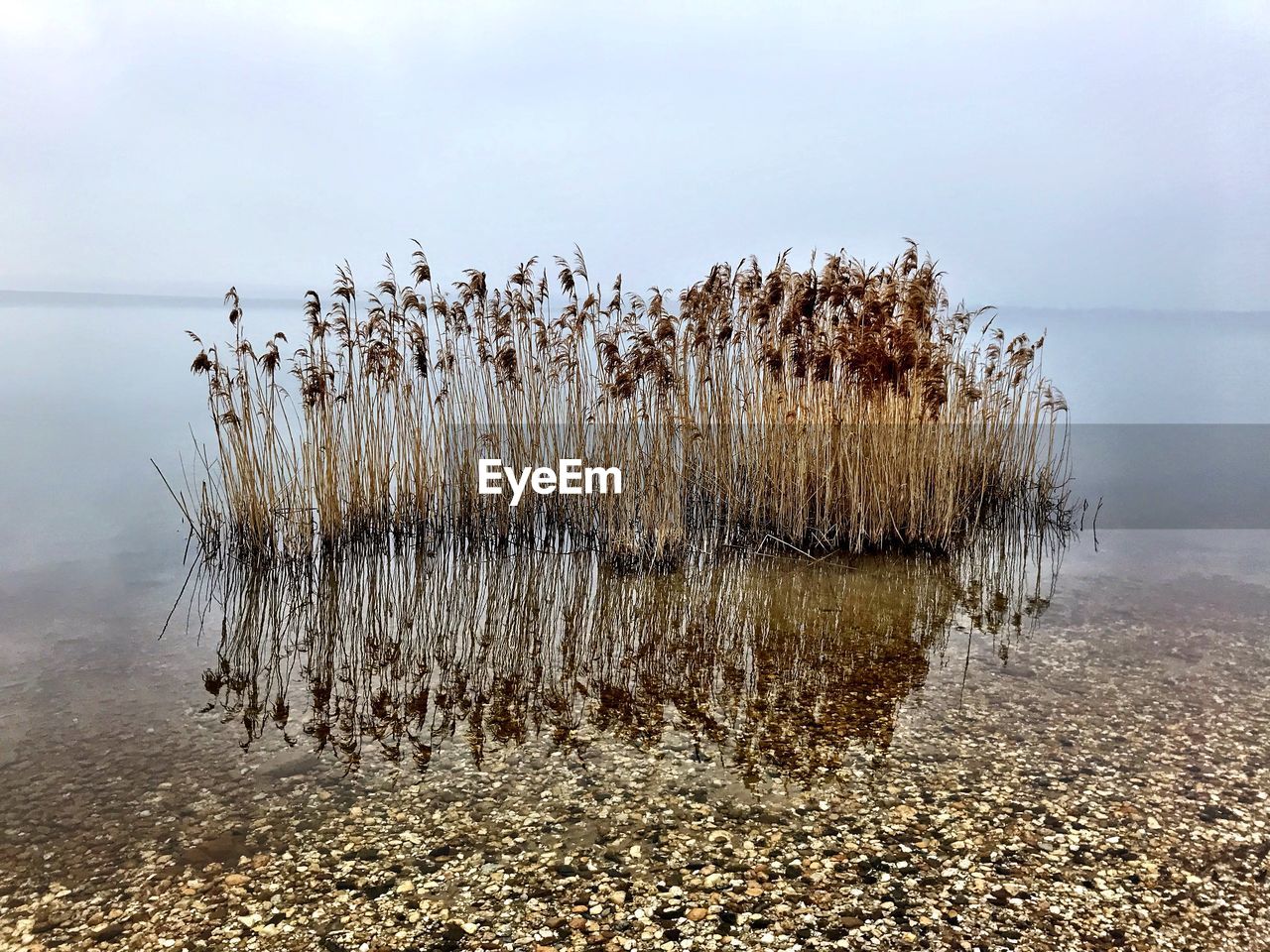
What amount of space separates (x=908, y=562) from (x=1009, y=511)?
202 centimetres

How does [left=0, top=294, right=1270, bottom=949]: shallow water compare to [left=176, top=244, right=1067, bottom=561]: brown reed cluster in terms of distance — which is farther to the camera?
[left=176, top=244, right=1067, bottom=561]: brown reed cluster

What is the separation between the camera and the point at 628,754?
11.6ft

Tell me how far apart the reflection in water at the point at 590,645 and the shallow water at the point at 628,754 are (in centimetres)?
2

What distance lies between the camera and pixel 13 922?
8.23ft

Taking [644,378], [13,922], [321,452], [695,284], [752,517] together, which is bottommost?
[13,922]

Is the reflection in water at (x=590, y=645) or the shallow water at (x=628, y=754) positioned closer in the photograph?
the shallow water at (x=628, y=754)

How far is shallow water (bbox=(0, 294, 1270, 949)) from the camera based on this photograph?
103 inches

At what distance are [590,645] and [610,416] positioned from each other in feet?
6.27

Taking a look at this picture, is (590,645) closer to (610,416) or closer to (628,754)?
(628,754)

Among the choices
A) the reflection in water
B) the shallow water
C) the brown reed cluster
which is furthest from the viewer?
the brown reed cluster

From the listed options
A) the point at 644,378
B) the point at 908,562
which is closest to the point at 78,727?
the point at 644,378

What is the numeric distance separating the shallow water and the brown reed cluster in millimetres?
376

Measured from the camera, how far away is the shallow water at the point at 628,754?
2605 millimetres

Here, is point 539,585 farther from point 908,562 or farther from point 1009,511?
point 1009,511
